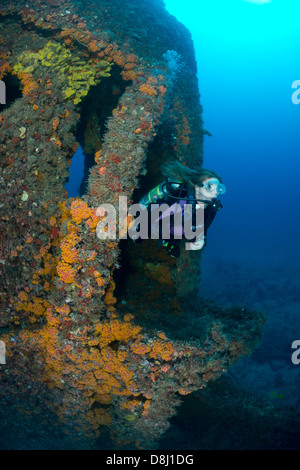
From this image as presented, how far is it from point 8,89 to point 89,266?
13.6 ft

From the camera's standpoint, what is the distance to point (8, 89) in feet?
16.9

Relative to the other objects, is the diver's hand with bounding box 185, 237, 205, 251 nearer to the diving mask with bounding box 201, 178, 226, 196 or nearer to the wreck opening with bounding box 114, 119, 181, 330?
the diving mask with bounding box 201, 178, 226, 196

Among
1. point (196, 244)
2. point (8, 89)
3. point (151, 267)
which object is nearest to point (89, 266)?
point (196, 244)

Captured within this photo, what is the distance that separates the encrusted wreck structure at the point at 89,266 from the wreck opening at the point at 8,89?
0.04 metres

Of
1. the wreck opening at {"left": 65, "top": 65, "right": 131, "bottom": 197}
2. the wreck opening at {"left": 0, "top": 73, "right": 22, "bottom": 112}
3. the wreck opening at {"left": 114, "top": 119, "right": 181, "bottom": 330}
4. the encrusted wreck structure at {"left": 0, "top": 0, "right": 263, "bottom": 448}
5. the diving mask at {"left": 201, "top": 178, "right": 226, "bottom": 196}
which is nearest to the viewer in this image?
the diving mask at {"left": 201, "top": 178, "right": 226, "bottom": 196}

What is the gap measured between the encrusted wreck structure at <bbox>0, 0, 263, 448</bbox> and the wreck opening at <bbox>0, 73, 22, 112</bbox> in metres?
0.04

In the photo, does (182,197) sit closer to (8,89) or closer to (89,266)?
(89,266)

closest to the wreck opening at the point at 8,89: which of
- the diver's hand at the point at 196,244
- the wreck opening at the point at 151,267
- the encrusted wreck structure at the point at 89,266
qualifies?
the encrusted wreck structure at the point at 89,266

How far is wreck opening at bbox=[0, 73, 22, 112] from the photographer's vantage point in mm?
4676

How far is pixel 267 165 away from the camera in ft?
313

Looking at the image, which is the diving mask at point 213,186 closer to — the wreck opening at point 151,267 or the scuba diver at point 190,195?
the scuba diver at point 190,195

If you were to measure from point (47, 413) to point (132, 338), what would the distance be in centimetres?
238

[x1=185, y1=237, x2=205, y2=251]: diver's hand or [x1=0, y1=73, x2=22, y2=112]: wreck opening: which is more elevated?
[x1=0, y1=73, x2=22, y2=112]: wreck opening

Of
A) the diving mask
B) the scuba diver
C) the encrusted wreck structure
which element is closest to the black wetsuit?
the scuba diver
